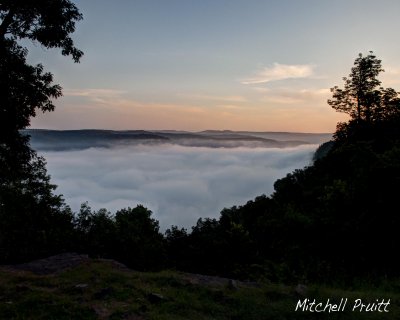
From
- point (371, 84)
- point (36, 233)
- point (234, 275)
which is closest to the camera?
point (234, 275)

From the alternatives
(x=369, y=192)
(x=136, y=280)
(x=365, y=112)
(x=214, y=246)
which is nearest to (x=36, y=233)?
(x=214, y=246)

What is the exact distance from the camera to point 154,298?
9.15 meters

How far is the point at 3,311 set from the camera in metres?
8.23

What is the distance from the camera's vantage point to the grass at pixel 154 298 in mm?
8266

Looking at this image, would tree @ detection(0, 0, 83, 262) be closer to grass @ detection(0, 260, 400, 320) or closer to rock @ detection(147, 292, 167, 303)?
grass @ detection(0, 260, 400, 320)

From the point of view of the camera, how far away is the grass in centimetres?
827

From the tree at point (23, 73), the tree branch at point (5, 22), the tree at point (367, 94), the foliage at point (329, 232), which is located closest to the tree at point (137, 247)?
the foliage at point (329, 232)

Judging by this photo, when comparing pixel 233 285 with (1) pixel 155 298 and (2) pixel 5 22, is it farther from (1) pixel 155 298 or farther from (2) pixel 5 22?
(2) pixel 5 22

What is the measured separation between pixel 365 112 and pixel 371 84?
3536 mm

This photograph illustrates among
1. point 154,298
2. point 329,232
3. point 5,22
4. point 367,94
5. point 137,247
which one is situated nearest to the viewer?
point 154,298

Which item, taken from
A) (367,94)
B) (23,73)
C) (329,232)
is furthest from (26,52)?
(367,94)

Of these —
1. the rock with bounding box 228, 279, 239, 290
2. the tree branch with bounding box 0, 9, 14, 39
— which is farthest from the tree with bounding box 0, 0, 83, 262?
the rock with bounding box 228, 279, 239, 290

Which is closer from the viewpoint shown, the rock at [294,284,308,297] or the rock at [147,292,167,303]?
the rock at [147,292,167,303]

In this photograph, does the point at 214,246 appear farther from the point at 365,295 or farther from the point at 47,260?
the point at 365,295
